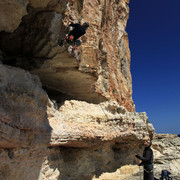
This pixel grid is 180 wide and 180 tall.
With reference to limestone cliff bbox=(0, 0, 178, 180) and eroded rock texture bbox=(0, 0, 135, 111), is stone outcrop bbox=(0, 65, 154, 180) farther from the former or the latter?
eroded rock texture bbox=(0, 0, 135, 111)

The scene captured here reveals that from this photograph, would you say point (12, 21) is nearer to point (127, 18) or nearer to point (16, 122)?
point (16, 122)

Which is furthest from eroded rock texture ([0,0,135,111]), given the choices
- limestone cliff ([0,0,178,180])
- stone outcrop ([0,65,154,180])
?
stone outcrop ([0,65,154,180])

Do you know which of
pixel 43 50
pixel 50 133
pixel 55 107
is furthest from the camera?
pixel 55 107

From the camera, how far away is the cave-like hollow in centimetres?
654

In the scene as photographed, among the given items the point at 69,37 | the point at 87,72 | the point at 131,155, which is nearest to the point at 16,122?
the point at 69,37

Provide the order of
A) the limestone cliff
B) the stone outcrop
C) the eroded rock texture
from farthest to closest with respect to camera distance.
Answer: the eroded rock texture → the limestone cliff → the stone outcrop

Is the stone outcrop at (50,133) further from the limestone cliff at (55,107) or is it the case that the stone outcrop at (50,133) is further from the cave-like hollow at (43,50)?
the cave-like hollow at (43,50)

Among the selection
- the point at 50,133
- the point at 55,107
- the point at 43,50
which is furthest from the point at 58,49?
the point at 50,133

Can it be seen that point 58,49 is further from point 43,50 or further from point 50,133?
point 50,133

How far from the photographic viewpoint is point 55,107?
311 inches

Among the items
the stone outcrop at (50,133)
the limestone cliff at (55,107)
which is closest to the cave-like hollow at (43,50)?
the limestone cliff at (55,107)

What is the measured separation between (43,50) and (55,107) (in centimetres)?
244

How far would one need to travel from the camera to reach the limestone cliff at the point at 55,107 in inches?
200

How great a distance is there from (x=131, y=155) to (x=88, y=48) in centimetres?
691
